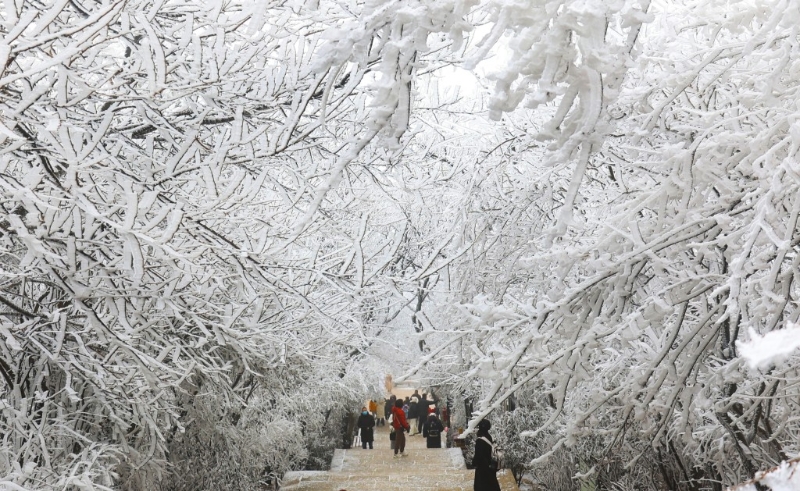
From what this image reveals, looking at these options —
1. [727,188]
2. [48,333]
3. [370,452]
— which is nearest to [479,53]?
[727,188]

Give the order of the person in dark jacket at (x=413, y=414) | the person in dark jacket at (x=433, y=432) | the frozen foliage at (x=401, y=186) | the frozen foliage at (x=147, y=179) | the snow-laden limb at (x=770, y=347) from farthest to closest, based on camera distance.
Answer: the person in dark jacket at (x=413, y=414), the person in dark jacket at (x=433, y=432), the frozen foliage at (x=147, y=179), the frozen foliage at (x=401, y=186), the snow-laden limb at (x=770, y=347)

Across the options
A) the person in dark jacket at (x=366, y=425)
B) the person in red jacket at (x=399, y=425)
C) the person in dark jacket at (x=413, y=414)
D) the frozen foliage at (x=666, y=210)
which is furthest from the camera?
the person in dark jacket at (x=413, y=414)

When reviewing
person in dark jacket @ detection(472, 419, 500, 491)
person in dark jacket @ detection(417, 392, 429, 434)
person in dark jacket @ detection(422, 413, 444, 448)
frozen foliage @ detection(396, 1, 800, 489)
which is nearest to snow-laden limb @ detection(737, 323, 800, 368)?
frozen foliage @ detection(396, 1, 800, 489)

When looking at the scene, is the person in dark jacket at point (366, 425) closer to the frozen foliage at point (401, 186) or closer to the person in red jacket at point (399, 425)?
the person in red jacket at point (399, 425)

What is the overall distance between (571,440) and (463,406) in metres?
15.9

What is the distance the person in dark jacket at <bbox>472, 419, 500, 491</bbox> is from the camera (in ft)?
32.7

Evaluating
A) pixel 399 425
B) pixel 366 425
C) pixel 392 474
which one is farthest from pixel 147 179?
pixel 366 425

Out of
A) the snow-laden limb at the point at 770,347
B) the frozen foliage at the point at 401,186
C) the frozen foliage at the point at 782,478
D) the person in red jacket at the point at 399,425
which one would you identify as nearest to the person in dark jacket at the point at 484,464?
the frozen foliage at the point at 401,186

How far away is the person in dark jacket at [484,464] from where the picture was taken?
996cm

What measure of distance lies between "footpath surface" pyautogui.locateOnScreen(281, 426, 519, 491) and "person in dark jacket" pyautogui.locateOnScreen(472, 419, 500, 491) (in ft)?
7.10

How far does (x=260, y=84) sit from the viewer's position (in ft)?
15.1

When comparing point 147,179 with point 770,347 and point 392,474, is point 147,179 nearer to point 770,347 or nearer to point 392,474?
point 770,347

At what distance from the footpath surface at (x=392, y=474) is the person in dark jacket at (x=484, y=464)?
217 cm

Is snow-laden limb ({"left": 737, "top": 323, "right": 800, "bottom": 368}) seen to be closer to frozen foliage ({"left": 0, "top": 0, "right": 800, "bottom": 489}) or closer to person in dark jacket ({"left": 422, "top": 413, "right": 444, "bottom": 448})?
frozen foliage ({"left": 0, "top": 0, "right": 800, "bottom": 489})
